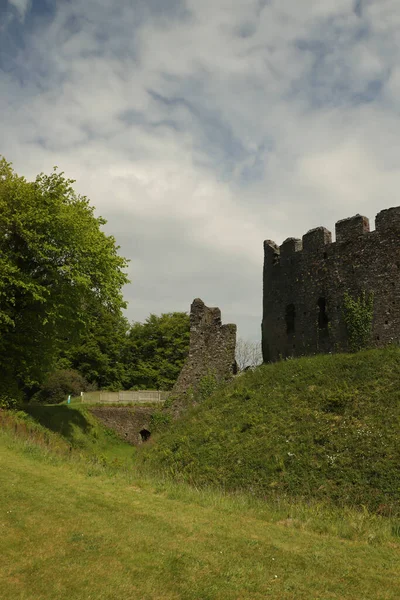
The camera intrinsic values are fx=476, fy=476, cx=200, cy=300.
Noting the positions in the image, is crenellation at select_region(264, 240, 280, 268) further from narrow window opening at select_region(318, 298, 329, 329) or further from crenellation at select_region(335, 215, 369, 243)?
crenellation at select_region(335, 215, 369, 243)

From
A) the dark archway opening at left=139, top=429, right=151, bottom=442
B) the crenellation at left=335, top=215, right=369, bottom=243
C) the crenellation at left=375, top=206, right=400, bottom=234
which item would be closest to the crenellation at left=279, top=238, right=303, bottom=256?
the crenellation at left=335, top=215, right=369, bottom=243

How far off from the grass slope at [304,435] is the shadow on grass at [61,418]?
1018 centimetres

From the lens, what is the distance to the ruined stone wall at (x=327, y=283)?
72.6 ft

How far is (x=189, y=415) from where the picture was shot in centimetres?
2414

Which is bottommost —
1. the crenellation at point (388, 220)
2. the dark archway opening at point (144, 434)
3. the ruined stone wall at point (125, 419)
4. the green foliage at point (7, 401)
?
the dark archway opening at point (144, 434)

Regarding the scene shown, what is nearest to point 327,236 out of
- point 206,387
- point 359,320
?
point 359,320

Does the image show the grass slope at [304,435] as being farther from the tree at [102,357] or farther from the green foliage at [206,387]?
the tree at [102,357]

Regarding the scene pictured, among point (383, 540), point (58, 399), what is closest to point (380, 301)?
point (383, 540)

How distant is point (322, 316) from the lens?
987 inches

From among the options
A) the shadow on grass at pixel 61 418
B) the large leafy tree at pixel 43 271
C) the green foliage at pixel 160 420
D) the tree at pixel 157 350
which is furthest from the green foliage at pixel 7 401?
the tree at pixel 157 350

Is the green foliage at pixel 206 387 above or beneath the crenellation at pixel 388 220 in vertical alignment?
beneath

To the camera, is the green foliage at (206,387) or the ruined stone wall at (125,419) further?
the ruined stone wall at (125,419)

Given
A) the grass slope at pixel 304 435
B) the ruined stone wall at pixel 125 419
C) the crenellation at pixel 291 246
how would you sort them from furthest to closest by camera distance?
1. the ruined stone wall at pixel 125 419
2. the crenellation at pixel 291 246
3. the grass slope at pixel 304 435

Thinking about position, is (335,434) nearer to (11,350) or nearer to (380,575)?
(380,575)
